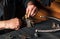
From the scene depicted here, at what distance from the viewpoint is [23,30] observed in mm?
864

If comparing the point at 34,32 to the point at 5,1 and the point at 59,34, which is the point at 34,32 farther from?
the point at 5,1

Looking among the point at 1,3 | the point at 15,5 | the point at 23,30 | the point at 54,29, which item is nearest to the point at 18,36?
the point at 23,30

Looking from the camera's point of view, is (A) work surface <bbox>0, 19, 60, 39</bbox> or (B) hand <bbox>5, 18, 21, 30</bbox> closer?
(A) work surface <bbox>0, 19, 60, 39</bbox>

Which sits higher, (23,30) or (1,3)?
(1,3)

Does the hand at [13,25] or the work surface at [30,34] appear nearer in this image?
the work surface at [30,34]

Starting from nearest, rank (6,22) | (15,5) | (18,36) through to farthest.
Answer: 1. (18,36)
2. (6,22)
3. (15,5)

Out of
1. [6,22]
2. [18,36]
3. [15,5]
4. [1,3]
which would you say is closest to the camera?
[18,36]

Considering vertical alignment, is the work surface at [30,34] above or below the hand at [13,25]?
below

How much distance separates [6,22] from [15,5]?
1.26 ft

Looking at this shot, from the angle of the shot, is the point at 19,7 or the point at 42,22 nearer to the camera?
the point at 42,22

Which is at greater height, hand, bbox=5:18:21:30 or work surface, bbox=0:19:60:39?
hand, bbox=5:18:21:30

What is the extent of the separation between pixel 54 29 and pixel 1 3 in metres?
0.45

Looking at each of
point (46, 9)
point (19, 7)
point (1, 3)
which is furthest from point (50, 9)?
point (1, 3)

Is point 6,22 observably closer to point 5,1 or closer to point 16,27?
point 16,27
